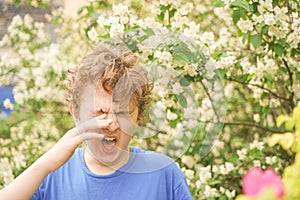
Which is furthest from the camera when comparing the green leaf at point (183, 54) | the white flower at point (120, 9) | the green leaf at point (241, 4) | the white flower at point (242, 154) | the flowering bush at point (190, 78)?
the white flower at point (242, 154)

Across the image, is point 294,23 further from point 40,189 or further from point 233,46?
point 40,189

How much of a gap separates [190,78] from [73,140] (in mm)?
1364

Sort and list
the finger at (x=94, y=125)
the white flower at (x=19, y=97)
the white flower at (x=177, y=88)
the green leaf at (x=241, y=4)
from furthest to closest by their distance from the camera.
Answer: the white flower at (x=19, y=97) → the green leaf at (x=241, y=4) → the white flower at (x=177, y=88) → the finger at (x=94, y=125)

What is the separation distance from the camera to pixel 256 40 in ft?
11.0

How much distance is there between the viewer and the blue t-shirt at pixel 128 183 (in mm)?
2023

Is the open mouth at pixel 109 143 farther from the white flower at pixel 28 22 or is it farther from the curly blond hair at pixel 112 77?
the white flower at pixel 28 22

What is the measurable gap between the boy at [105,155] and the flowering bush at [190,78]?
110 millimetres

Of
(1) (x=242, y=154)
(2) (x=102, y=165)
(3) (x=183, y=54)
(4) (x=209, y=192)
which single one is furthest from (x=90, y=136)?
(1) (x=242, y=154)

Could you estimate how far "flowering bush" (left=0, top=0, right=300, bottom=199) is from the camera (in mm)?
2785

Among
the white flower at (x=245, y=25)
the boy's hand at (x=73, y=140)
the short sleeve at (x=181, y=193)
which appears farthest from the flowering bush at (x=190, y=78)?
the boy's hand at (x=73, y=140)

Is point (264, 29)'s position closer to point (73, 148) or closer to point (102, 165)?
point (102, 165)

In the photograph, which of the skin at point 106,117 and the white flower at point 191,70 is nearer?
the skin at point 106,117

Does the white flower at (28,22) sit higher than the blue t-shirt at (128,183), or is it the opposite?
the white flower at (28,22)

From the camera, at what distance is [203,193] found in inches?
158
